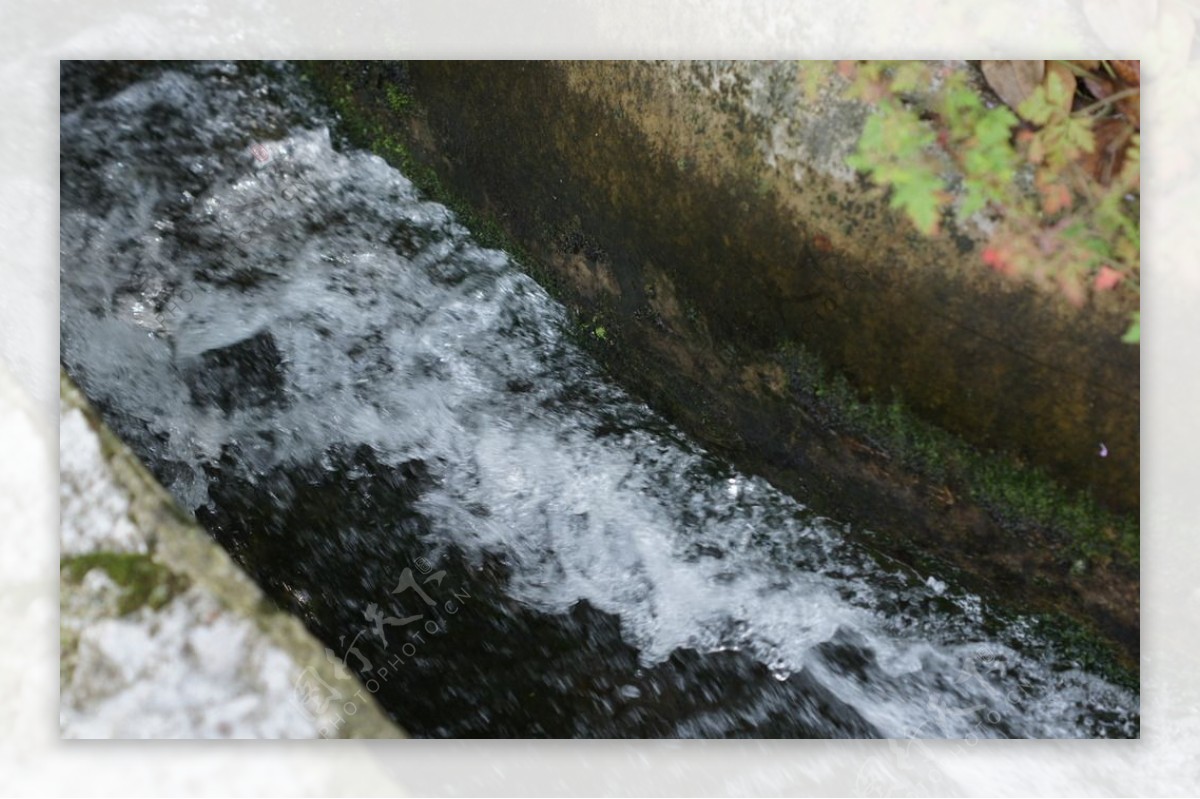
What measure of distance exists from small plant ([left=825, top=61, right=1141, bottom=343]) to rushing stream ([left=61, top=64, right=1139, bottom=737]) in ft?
2.49

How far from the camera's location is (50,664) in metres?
1.91

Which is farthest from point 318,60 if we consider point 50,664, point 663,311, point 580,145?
point 50,664

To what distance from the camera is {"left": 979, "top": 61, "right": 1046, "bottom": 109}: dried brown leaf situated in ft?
5.33

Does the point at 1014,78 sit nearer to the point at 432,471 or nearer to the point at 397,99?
the point at 397,99

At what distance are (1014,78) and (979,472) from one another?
81 cm

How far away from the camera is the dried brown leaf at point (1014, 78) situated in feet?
5.33

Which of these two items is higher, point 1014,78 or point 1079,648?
point 1014,78

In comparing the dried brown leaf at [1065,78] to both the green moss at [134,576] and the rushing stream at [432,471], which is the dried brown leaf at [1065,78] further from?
the green moss at [134,576]

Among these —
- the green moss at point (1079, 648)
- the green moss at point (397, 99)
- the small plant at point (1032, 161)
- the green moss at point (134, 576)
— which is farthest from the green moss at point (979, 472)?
the green moss at point (134, 576)

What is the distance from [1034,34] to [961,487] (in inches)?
37.4

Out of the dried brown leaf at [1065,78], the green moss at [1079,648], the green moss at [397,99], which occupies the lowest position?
the green moss at [1079,648]

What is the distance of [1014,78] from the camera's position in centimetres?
163

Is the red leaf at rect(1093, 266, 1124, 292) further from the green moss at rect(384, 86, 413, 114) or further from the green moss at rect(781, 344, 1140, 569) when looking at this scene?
the green moss at rect(384, 86, 413, 114)

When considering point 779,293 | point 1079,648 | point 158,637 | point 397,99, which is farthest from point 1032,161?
point 158,637
